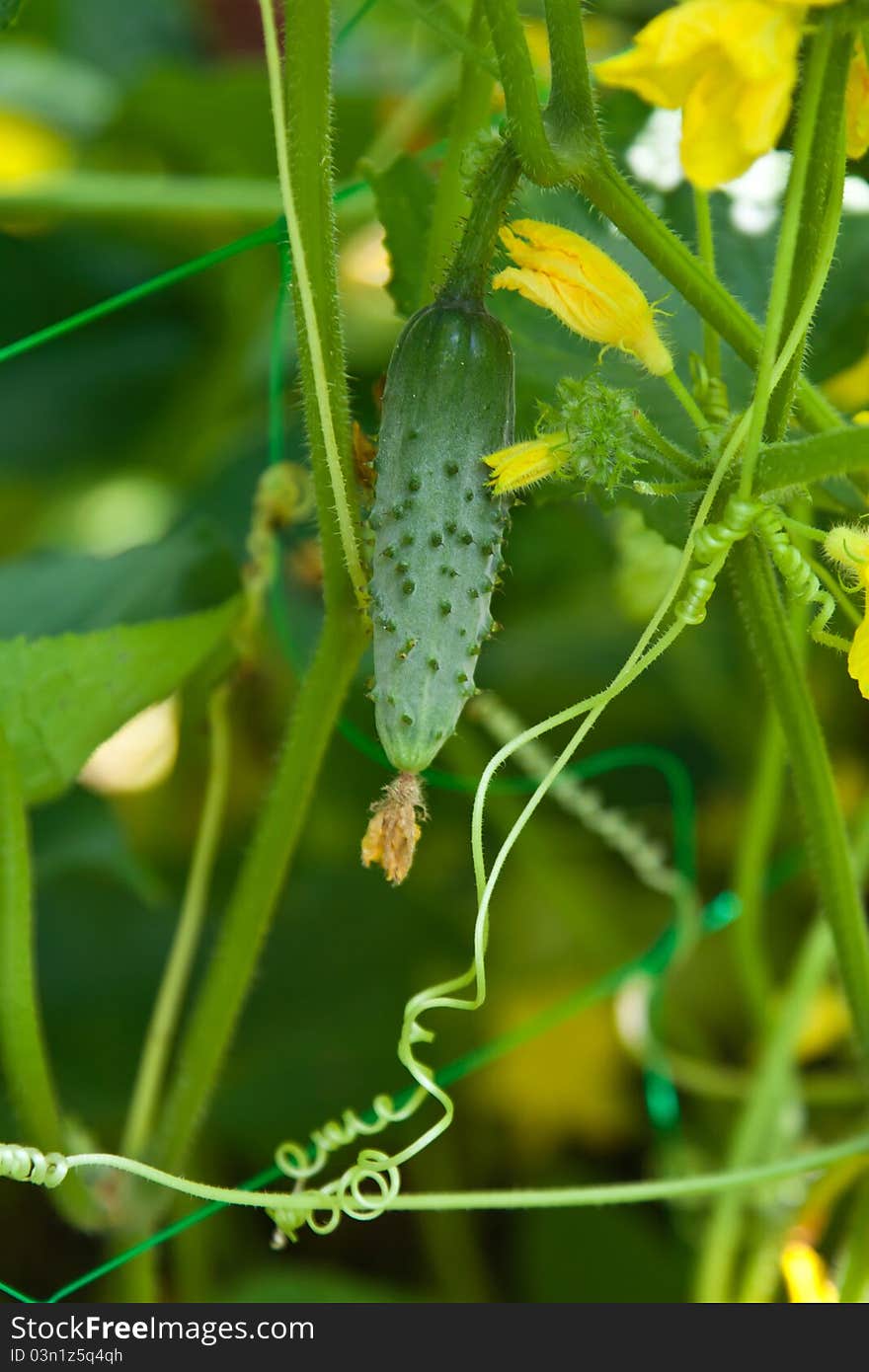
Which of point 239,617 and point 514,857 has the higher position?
point 514,857

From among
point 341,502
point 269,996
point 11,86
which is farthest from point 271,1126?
point 11,86

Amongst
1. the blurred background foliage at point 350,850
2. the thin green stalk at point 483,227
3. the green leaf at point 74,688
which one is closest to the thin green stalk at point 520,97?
the thin green stalk at point 483,227

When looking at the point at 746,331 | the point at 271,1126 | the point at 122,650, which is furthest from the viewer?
the point at 271,1126

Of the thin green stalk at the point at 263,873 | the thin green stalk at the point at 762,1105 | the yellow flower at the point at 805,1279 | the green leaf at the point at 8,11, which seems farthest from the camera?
the thin green stalk at the point at 762,1105

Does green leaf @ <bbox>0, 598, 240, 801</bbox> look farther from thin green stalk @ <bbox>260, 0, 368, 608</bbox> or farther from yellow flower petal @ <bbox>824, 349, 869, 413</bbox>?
yellow flower petal @ <bbox>824, 349, 869, 413</bbox>

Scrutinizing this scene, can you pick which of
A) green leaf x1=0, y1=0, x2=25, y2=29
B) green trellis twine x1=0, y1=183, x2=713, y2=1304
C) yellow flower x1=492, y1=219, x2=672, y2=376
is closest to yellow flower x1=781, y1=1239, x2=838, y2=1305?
green trellis twine x1=0, y1=183, x2=713, y2=1304

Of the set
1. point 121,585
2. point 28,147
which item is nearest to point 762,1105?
point 121,585

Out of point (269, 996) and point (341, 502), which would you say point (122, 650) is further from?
point (269, 996)

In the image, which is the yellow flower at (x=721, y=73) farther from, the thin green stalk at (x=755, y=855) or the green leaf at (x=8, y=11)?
the thin green stalk at (x=755, y=855)
